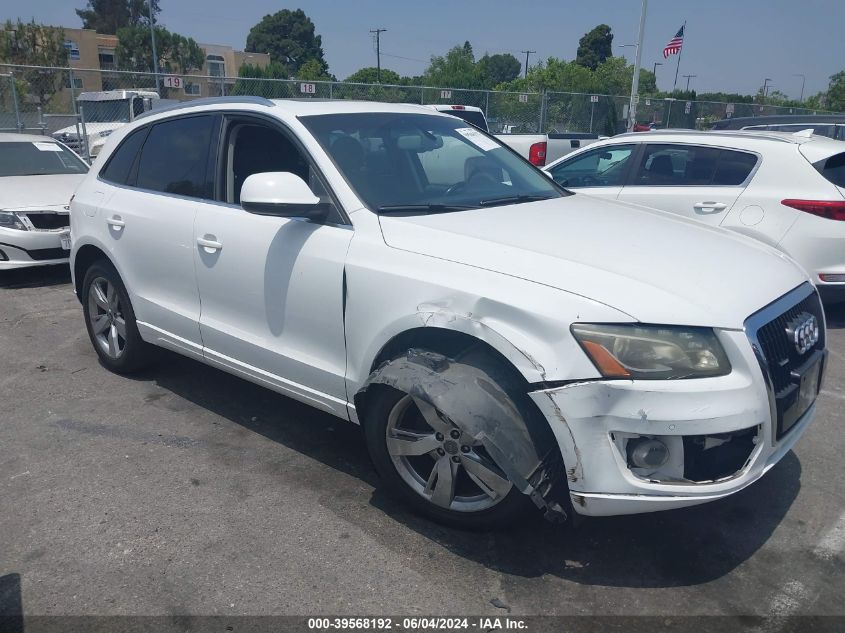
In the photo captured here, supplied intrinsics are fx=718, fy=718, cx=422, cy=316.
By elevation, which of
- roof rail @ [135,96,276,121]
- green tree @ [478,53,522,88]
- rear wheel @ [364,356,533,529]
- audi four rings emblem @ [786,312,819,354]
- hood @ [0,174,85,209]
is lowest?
rear wheel @ [364,356,533,529]

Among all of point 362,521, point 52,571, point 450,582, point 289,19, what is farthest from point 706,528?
point 289,19

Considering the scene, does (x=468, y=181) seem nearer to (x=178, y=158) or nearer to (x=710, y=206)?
(x=178, y=158)

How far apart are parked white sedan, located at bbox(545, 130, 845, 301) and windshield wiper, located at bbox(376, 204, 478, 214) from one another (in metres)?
3.30

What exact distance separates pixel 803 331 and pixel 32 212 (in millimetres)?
7313

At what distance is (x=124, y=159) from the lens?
15.6 feet

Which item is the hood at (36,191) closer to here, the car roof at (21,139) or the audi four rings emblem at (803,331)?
the car roof at (21,139)

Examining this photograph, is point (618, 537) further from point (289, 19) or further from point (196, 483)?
point (289, 19)

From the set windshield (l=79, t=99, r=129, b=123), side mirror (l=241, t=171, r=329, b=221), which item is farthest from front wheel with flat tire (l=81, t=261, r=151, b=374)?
windshield (l=79, t=99, r=129, b=123)

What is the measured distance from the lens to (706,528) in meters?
3.17

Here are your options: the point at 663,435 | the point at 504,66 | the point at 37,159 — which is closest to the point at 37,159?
the point at 37,159

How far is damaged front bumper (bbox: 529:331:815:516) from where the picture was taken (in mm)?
2508

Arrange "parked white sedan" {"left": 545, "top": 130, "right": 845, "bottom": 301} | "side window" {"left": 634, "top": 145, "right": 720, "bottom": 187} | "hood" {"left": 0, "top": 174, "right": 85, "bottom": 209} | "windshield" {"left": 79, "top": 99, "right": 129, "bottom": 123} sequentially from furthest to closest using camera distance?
1. "windshield" {"left": 79, "top": 99, "right": 129, "bottom": 123}
2. "hood" {"left": 0, "top": 174, "right": 85, "bottom": 209}
3. "side window" {"left": 634, "top": 145, "right": 720, "bottom": 187}
4. "parked white sedan" {"left": 545, "top": 130, "right": 845, "bottom": 301}

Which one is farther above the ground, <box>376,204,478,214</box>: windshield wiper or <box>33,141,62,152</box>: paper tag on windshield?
<box>376,204,478,214</box>: windshield wiper

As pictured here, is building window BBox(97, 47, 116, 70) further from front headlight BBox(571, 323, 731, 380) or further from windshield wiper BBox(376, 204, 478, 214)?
front headlight BBox(571, 323, 731, 380)
